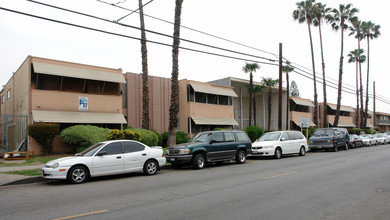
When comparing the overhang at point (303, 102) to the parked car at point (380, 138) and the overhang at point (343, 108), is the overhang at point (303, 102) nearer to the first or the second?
the overhang at point (343, 108)

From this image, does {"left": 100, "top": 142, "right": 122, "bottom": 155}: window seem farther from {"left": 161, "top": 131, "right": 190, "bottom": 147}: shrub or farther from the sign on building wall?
{"left": 161, "top": 131, "right": 190, "bottom": 147}: shrub

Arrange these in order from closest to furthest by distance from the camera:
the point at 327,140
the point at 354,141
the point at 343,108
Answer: the point at 327,140, the point at 354,141, the point at 343,108

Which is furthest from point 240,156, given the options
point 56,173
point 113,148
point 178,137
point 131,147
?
point 178,137

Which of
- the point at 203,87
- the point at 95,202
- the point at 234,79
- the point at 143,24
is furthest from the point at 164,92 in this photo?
the point at 95,202

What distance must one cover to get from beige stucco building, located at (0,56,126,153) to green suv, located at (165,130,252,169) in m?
8.36

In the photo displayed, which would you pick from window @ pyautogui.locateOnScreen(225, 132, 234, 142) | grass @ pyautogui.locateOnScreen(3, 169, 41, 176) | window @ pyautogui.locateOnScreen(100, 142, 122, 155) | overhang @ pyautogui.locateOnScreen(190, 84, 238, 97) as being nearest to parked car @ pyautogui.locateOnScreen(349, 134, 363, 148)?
overhang @ pyautogui.locateOnScreen(190, 84, 238, 97)

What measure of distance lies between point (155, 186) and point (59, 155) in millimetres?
11270

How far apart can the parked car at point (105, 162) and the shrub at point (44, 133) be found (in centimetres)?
724

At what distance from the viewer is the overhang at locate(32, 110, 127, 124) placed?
58.6 ft

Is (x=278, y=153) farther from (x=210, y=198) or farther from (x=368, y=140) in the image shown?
(x=368, y=140)

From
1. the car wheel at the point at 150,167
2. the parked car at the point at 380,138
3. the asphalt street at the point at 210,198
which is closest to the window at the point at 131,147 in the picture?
the car wheel at the point at 150,167

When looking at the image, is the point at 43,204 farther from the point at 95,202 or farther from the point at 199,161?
the point at 199,161

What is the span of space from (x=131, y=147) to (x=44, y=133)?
8250 mm

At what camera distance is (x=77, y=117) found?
1920cm
